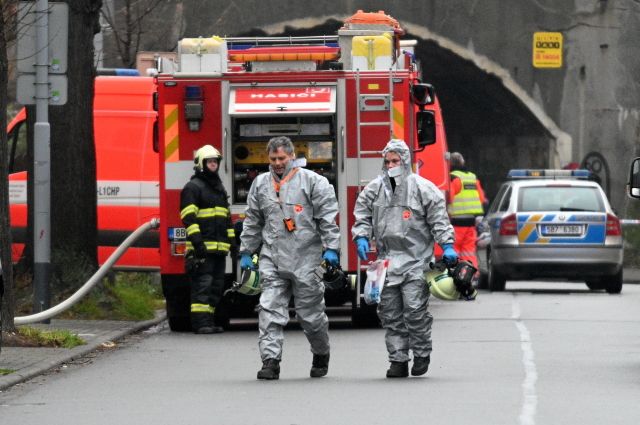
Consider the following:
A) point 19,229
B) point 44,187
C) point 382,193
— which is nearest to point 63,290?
point 44,187

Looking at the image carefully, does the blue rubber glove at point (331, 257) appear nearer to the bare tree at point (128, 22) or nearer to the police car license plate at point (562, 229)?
the police car license plate at point (562, 229)

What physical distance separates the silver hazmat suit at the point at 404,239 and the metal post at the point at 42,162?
4919mm

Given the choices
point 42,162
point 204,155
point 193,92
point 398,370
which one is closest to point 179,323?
point 204,155

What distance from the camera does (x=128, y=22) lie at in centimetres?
2770

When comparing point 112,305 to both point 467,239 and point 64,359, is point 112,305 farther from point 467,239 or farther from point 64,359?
point 467,239

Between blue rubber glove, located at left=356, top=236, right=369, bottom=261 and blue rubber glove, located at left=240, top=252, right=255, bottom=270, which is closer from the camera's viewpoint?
blue rubber glove, located at left=356, top=236, right=369, bottom=261

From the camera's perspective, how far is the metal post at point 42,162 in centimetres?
1747

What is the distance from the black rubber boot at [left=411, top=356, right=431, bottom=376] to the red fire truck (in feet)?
14.0

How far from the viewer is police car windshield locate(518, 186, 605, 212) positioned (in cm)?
2497

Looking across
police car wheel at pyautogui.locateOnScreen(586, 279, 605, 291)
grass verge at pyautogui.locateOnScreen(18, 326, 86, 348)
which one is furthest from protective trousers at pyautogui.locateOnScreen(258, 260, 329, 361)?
police car wheel at pyautogui.locateOnScreen(586, 279, 605, 291)

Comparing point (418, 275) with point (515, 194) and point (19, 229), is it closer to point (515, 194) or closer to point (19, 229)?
point (19, 229)

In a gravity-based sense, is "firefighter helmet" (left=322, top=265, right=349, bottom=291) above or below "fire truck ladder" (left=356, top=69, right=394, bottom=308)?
below

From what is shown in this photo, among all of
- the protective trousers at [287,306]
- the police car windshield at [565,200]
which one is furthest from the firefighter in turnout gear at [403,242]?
the police car windshield at [565,200]

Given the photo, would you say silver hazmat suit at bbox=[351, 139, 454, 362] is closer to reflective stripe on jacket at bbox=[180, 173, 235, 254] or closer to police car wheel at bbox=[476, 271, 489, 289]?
reflective stripe on jacket at bbox=[180, 173, 235, 254]
